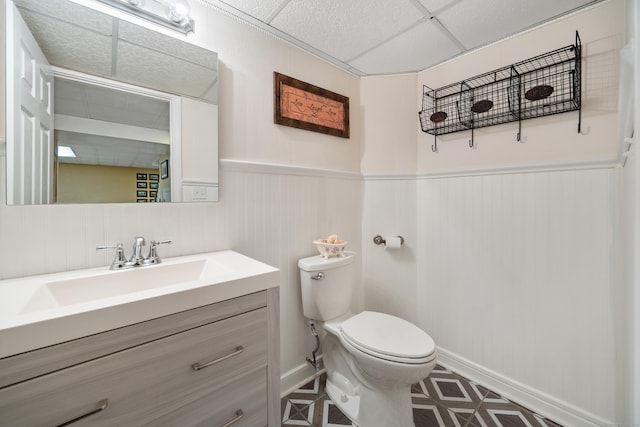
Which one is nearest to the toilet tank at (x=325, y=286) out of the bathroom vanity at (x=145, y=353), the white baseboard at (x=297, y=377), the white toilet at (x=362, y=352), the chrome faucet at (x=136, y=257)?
the white toilet at (x=362, y=352)

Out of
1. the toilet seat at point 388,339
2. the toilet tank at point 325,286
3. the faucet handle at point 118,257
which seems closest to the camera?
the faucet handle at point 118,257

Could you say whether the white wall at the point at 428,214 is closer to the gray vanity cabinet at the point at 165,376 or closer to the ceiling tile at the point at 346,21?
the ceiling tile at the point at 346,21

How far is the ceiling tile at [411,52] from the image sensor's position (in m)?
1.45

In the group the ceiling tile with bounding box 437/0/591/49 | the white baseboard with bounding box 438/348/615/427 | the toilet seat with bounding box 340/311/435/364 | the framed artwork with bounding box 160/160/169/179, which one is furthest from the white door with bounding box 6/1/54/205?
the white baseboard with bounding box 438/348/615/427

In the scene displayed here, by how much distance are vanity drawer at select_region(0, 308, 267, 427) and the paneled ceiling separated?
56.1 inches

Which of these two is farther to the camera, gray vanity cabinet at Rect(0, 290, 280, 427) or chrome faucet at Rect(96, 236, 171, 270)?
chrome faucet at Rect(96, 236, 171, 270)

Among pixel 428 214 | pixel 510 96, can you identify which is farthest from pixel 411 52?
pixel 428 214

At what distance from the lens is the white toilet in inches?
43.1

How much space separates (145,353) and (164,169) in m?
0.76

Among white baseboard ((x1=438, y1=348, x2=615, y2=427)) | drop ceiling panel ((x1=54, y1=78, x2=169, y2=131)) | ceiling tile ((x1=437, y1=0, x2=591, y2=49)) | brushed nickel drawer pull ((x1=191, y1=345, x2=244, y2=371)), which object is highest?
ceiling tile ((x1=437, y1=0, x2=591, y2=49))

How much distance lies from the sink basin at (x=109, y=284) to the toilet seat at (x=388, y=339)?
783mm

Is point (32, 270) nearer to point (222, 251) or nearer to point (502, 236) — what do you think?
point (222, 251)

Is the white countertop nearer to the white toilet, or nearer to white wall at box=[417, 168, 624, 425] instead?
the white toilet

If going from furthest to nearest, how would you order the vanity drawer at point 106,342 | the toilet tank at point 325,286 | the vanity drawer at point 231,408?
the toilet tank at point 325,286
the vanity drawer at point 231,408
the vanity drawer at point 106,342
